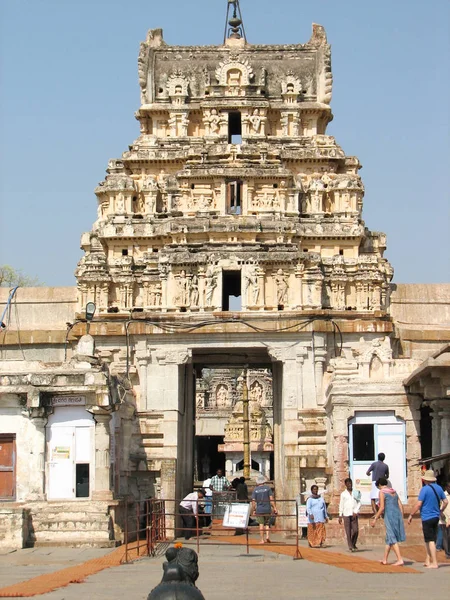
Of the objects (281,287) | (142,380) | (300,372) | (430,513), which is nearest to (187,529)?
(430,513)

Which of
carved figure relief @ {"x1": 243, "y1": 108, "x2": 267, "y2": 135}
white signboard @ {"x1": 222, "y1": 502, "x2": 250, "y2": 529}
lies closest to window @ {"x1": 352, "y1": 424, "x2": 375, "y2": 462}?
white signboard @ {"x1": 222, "y1": 502, "x2": 250, "y2": 529}

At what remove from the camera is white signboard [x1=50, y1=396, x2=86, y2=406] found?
29094mm

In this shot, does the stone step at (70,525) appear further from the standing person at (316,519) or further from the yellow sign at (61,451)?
the standing person at (316,519)

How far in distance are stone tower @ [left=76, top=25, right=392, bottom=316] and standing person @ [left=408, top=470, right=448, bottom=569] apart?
16.1 metres

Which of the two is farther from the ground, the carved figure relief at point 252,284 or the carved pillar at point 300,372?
the carved figure relief at point 252,284

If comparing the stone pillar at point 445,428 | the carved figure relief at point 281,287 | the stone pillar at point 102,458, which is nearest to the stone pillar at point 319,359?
the carved figure relief at point 281,287

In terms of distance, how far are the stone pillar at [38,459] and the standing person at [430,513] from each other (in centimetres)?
1241

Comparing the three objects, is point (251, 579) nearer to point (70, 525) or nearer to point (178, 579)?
point (178, 579)

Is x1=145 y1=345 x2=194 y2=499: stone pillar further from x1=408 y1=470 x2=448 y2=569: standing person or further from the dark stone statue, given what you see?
the dark stone statue

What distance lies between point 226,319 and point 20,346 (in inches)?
329

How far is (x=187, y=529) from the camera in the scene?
867 inches

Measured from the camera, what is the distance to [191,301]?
117 feet

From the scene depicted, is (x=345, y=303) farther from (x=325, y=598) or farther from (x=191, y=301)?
(x=325, y=598)

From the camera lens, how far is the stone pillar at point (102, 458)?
28609 millimetres
